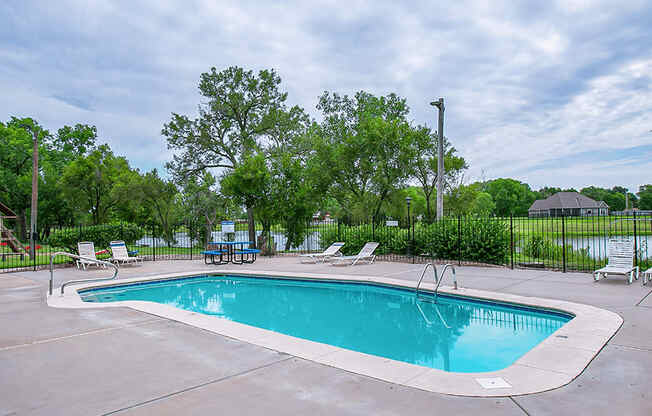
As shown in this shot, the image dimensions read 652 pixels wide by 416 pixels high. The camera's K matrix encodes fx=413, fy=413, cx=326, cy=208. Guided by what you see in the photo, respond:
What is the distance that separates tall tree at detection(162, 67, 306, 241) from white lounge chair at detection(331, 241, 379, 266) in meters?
11.8

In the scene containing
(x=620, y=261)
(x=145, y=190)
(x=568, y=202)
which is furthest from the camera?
(x=568, y=202)

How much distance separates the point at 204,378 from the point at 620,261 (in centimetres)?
1046

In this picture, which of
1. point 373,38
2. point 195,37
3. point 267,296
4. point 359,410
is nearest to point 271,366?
point 359,410

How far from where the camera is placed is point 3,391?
3.64 m

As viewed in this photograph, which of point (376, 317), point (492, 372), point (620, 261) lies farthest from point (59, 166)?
point (492, 372)

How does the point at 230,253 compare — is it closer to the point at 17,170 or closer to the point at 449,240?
the point at 449,240

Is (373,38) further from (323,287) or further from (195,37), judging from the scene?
(323,287)

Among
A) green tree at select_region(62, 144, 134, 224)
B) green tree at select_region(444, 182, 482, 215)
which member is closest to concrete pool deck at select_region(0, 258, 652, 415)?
green tree at select_region(62, 144, 134, 224)

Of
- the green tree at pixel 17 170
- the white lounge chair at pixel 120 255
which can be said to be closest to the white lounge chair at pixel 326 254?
the white lounge chair at pixel 120 255

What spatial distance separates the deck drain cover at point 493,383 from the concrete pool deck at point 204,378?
27cm

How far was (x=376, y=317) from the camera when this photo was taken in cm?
811

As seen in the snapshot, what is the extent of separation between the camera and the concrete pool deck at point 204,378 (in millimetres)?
3238

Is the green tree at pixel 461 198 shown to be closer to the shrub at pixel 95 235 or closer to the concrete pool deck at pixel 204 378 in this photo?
the shrub at pixel 95 235

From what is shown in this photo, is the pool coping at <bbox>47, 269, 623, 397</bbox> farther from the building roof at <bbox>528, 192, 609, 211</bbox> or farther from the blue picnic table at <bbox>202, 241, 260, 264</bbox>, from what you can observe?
the building roof at <bbox>528, 192, 609, 211</bbox>
